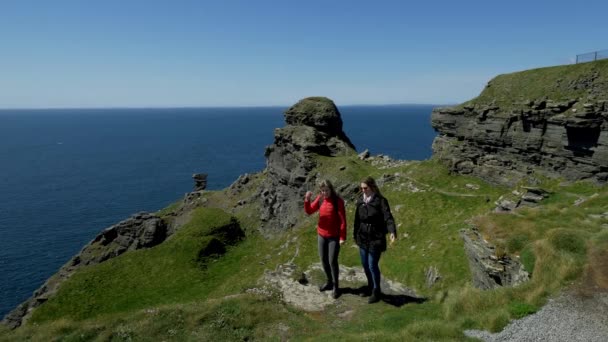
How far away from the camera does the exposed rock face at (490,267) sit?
1593cm

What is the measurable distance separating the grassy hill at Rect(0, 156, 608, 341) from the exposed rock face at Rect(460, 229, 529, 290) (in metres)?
0.45

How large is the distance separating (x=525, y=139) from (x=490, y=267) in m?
23.4

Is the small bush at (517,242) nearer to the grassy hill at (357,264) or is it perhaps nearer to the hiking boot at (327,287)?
the grassy hill at (357,264)

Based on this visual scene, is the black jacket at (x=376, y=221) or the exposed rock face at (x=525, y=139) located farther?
the exposed rock face at (x=525, y=139)

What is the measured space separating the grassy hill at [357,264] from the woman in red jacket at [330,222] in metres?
2.04

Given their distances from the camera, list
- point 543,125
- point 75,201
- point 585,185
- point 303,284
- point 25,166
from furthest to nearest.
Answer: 1. point 25,166
2. point 75,201
3. point 543,125
4. point 585,185
5. point 303,284

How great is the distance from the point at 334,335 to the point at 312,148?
4124cm

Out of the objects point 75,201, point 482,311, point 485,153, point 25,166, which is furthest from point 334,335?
point 25,166

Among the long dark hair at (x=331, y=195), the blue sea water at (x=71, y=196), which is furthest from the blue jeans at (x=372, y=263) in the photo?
the blue sea water at (x=71, y=196)

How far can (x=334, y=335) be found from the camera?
42.2ft

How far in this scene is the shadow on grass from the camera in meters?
16.0

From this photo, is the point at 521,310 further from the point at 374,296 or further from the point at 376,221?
the point at 374,296

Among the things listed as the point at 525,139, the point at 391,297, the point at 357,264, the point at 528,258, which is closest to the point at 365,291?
the point at 391,297

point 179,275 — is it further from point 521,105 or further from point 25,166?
point 25,166
